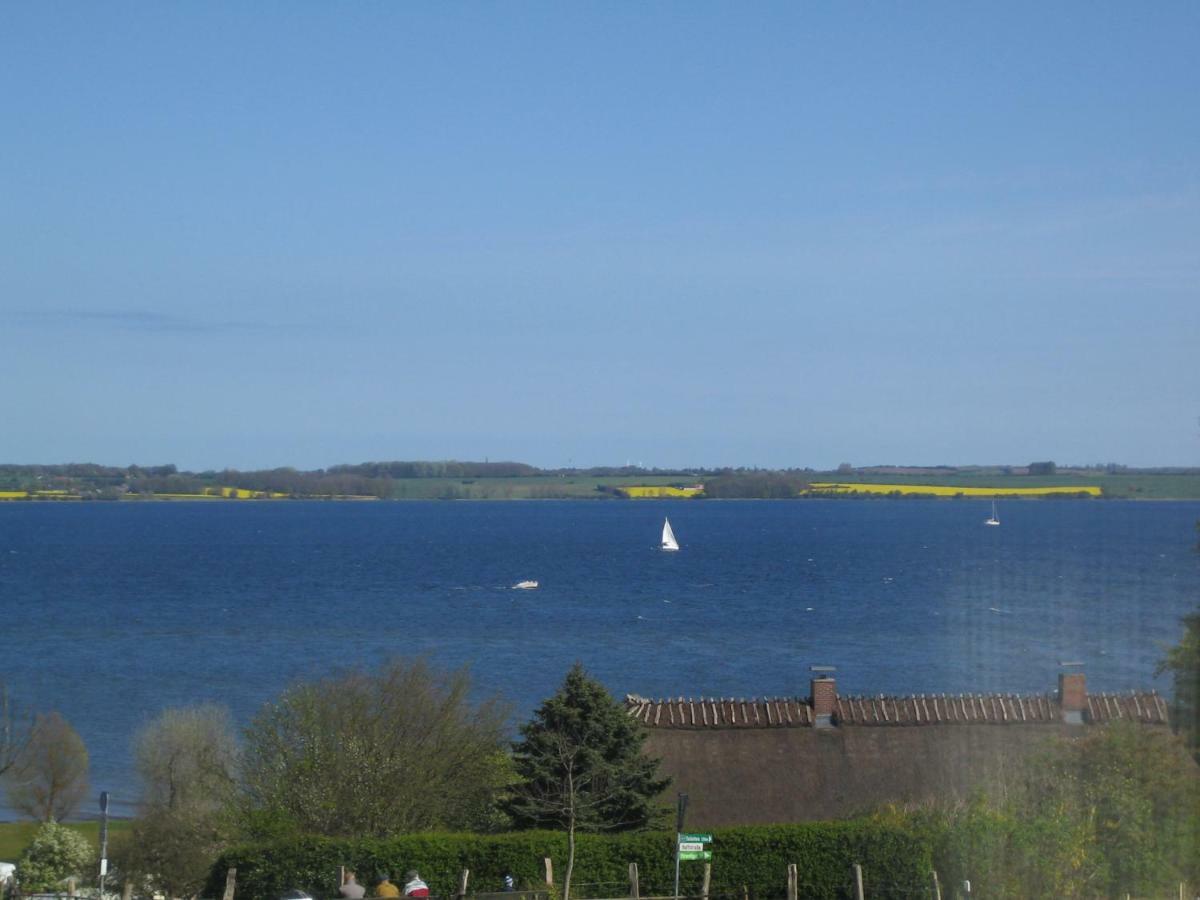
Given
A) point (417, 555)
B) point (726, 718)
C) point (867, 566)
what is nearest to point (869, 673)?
point (726, 718)

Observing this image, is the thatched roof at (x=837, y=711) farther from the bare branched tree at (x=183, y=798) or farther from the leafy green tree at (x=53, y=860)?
the leafy green tree at (x=53, y=860)

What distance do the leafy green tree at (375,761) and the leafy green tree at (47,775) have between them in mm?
9923

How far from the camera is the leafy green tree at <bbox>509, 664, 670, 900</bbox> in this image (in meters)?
19.0

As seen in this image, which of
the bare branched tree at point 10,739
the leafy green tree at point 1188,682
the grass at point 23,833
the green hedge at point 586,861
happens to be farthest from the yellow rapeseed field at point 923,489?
the leafy green tree at point 1188,682

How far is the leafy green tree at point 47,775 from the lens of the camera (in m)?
30.6

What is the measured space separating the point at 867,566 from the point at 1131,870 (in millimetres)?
88426

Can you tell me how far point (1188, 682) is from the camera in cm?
900

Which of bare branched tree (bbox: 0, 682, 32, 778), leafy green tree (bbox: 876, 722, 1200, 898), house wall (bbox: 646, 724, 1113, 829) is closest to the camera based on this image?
leafy green tree (bbox: 876, 722, 1200, 898)

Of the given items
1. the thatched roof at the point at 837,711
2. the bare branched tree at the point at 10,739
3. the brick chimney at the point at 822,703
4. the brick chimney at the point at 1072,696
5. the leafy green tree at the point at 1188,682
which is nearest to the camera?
the leafy green tree at the point at 1188,682

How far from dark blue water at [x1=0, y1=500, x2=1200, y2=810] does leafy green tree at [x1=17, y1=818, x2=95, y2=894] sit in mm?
11675

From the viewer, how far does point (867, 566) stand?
3880 inches

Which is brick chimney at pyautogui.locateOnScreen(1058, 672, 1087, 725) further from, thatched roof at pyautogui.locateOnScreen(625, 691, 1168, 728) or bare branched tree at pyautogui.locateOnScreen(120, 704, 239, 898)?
bare branched tree at pyautogui.locateOnScreen(120, 704, 239, 898)

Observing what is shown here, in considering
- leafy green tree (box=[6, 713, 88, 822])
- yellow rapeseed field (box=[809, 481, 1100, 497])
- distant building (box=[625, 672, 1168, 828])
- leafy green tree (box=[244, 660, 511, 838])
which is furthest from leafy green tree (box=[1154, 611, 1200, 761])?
leafy green tree (box=[6, 713, 88, 822])

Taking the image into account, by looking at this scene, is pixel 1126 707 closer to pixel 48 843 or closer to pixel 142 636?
pixel 48 843
